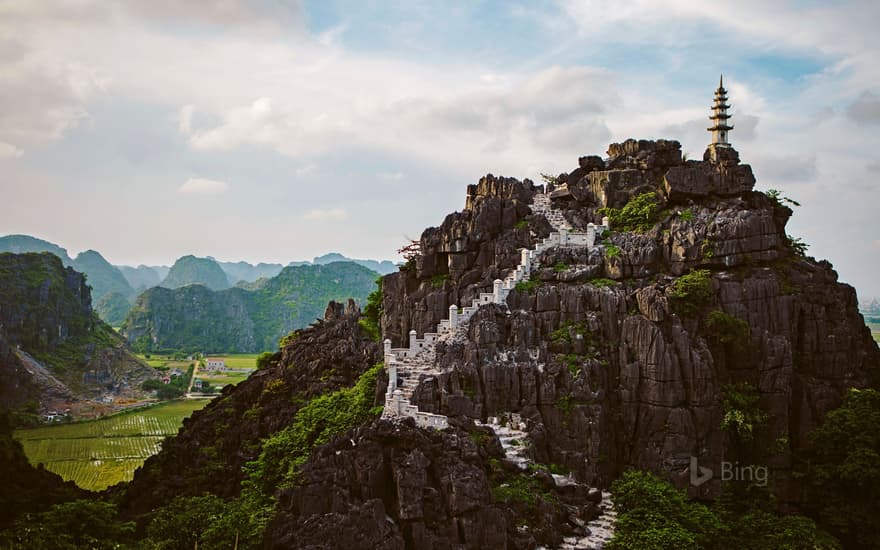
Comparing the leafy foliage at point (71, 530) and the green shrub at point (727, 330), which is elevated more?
the green shrub at point (727, 330)

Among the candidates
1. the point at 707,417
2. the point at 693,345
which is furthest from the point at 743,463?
the point at 693,345

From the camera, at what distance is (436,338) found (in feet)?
124

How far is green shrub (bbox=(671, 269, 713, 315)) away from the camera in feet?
117

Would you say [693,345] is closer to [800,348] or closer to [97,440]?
[800,348]

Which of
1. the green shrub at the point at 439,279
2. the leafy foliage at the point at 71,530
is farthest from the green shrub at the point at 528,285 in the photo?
the leafy foliage at the point at 71,530

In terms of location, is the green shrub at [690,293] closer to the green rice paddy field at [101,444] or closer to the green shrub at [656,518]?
the green shrub at [656,518]

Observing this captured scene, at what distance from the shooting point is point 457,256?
1645 inches

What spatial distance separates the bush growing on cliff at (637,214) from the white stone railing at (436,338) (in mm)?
750

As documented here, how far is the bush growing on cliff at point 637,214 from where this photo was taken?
4084 centimetres

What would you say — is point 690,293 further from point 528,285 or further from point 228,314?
point 228,314

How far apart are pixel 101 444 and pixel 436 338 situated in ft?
168

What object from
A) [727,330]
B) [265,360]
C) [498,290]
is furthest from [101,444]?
[727,330]

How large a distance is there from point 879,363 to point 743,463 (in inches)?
450

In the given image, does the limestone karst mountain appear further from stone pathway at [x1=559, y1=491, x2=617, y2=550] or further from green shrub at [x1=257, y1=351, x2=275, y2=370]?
green shrub at [x1=257, y1=351, x2=275, y2=370]
